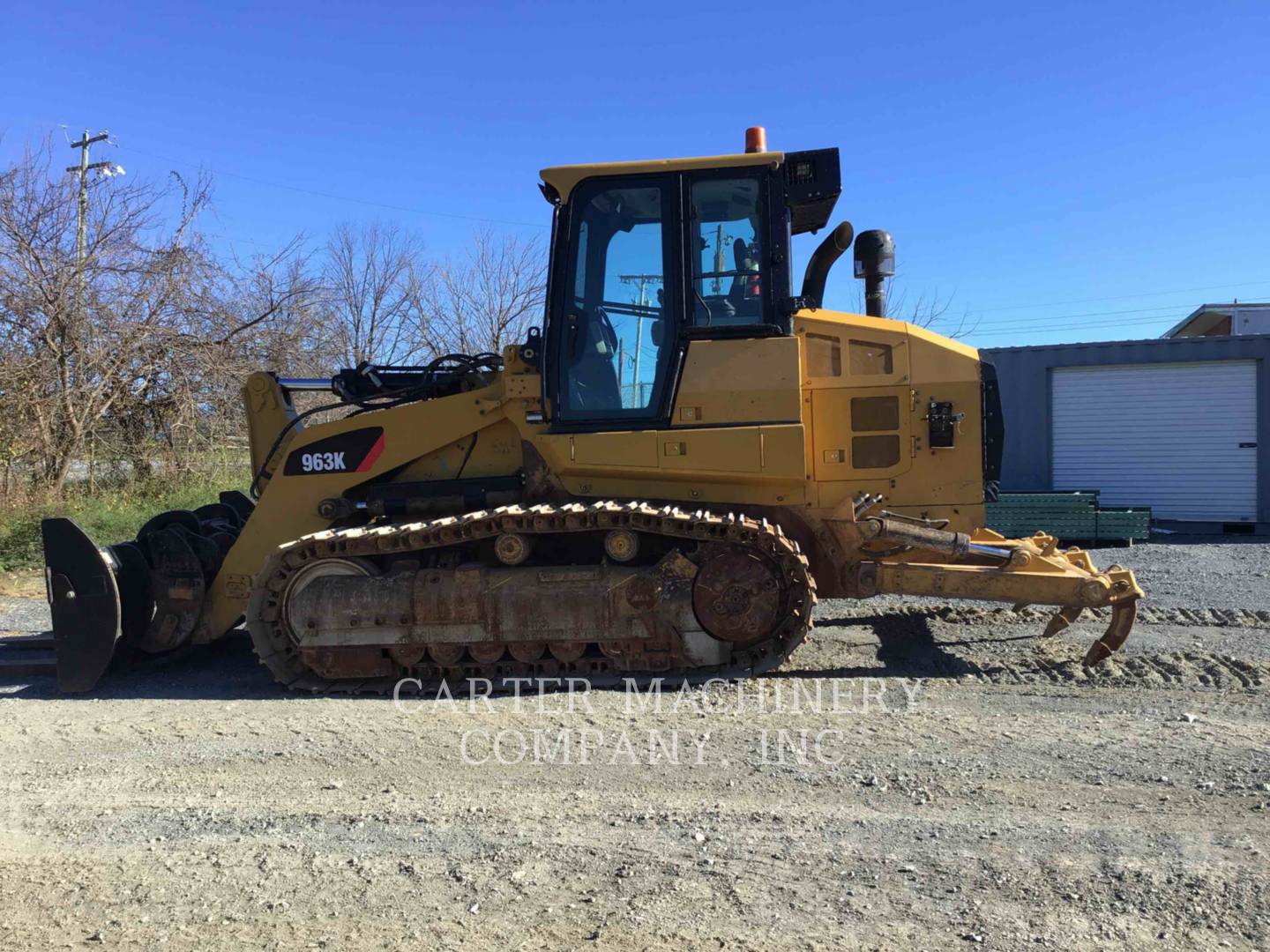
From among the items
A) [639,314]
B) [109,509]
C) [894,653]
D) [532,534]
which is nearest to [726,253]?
[639,314]

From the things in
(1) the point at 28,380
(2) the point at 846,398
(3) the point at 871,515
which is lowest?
(3) the point at 871,515

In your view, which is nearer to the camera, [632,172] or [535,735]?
[535,735]

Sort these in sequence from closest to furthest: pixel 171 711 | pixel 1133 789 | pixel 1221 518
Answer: pixel 1133 789
pixel 171 711
pixel 1221 518

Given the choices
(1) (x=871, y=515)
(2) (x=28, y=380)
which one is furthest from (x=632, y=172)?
(2) (x=28, y=380)

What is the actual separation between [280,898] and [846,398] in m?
4.15

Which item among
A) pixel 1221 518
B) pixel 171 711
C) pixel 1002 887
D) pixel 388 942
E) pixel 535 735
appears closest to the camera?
pixel 388 942

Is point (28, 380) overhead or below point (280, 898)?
overhead

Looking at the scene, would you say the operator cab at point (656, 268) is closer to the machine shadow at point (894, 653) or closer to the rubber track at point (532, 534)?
the rubber track at point (532, 534)

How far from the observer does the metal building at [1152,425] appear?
13.8 m

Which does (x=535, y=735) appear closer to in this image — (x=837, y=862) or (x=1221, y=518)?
(x=837, y=862)

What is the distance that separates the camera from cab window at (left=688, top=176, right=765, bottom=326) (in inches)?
216

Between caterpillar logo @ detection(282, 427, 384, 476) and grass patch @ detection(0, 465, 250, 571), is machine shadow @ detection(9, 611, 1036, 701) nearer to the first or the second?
caterpillar logo @ detection(282, 427, 384, 476)

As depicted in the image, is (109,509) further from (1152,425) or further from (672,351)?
(1152,425)

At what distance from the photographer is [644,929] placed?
2.76 metres
